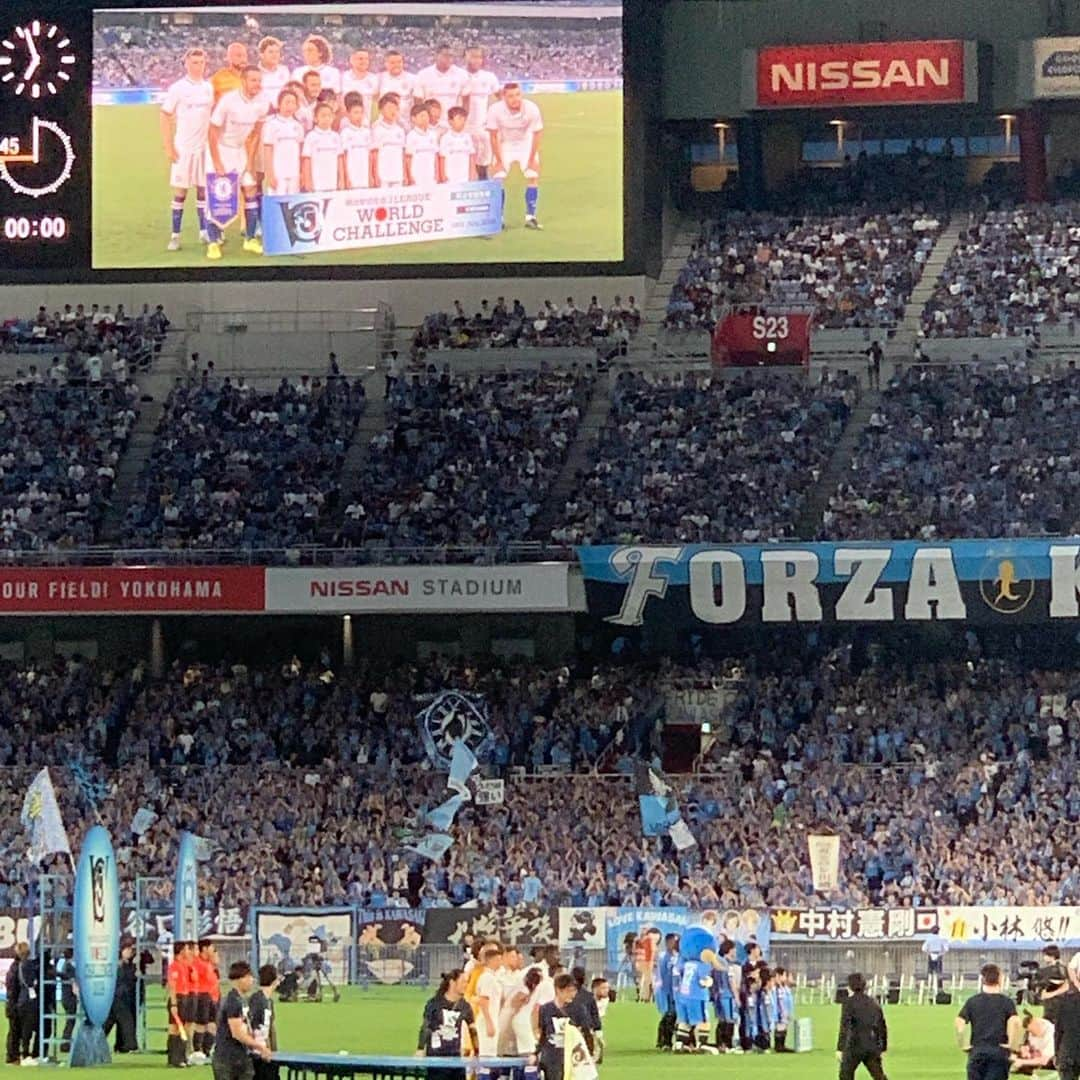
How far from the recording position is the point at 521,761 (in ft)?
163

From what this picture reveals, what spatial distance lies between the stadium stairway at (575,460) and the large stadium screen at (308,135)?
2814 mm

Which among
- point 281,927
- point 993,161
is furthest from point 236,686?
point 993,161

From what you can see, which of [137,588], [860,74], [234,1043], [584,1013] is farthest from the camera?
[860,74]

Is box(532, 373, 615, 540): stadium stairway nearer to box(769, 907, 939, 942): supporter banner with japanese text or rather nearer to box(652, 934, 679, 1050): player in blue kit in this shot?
box(769, 907, 939, 942): supporter banner with japanese text

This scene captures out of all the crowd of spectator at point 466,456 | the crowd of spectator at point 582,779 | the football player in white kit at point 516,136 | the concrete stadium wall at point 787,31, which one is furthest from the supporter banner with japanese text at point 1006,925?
the concrete stadium wall at point 787,31

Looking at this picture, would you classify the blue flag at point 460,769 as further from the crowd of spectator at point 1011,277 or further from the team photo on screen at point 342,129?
the crowd of spectator at point 1011,277

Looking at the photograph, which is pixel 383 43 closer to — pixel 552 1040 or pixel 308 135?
pixel 308 135

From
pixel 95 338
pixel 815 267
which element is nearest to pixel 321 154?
pixel 95 338

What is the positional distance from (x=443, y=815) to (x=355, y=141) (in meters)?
15.0

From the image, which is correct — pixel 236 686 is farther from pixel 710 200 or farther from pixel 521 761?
pixel 710 200

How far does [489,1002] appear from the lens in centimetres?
2406

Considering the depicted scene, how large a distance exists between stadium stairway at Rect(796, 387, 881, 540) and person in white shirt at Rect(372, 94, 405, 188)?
10.1 metres

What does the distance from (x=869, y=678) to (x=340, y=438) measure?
11.4m

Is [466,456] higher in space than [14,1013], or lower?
higher
